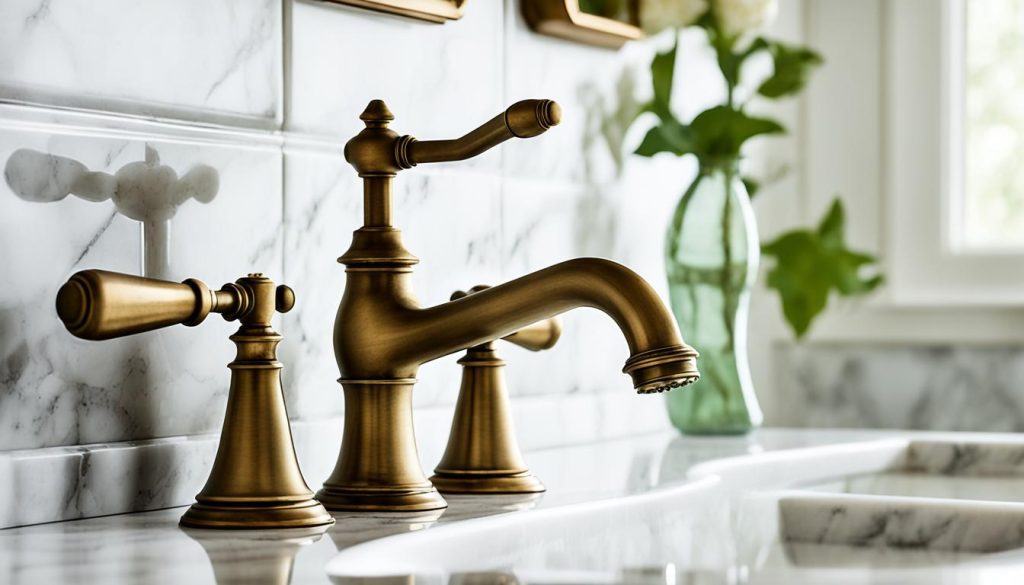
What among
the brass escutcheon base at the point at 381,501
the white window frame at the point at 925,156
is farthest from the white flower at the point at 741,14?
the brass escutcheon base at the point at 381,501

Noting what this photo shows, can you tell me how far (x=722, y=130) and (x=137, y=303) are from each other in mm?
872

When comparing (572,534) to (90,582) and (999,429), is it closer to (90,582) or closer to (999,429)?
(90,582)

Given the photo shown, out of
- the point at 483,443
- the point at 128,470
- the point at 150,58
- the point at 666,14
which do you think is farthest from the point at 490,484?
the point at 666,14

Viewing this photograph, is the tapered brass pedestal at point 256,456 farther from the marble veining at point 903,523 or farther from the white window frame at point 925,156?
the white window frame at point 925,156

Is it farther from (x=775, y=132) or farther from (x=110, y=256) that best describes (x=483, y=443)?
(x=775, y=132)

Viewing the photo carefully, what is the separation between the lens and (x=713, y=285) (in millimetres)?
1443

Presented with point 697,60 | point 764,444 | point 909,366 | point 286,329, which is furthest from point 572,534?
point 909,366

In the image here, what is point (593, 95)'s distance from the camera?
1.41 meters

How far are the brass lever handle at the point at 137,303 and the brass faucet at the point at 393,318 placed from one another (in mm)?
86

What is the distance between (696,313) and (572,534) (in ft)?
2.11

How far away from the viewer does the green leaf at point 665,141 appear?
1431 millimetres

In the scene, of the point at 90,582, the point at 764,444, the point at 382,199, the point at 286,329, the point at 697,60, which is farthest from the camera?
the point at 697,60

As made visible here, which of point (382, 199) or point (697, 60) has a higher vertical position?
point (697, 60)

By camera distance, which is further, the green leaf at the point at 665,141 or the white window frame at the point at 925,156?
the white window frame at the point at 925,156
